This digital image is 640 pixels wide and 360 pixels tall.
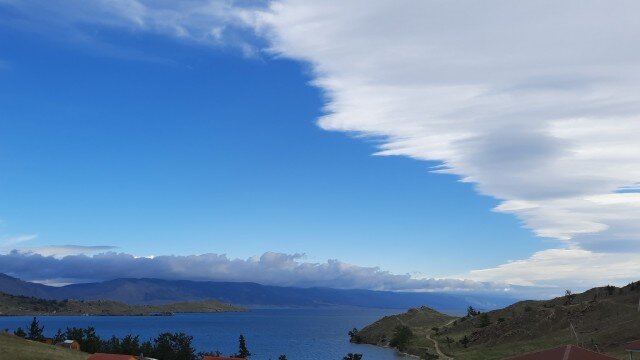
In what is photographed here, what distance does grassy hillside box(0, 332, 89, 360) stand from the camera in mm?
87062

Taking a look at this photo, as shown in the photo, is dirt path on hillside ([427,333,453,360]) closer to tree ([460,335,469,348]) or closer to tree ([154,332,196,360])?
tree ([460,335,469,348])

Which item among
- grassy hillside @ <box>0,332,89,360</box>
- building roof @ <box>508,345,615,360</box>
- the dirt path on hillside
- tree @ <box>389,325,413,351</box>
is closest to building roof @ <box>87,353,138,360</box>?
grassy hillside @ <box>0,332,89,360</box>

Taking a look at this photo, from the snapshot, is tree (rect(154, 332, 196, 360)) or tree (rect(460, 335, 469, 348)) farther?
tree (rect(460, 335, 469, 348))

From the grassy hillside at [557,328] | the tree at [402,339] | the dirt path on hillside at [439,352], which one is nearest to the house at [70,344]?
the dirt path on hillside at [439,352]

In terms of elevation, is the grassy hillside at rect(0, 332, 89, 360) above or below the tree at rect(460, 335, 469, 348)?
above

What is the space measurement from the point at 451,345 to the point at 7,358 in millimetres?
104607

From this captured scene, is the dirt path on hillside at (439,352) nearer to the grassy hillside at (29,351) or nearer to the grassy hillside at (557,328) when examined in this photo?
the grassy hillside at (557,328)

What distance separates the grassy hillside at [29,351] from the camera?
286 ft

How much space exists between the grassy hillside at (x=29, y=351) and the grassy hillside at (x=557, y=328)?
78159 millimetres

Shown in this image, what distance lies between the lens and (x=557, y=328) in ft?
422

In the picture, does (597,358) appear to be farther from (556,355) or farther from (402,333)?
(402,333)

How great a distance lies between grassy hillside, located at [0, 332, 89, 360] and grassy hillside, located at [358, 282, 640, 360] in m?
78.2

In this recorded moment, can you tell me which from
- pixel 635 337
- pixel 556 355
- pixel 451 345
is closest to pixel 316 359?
pixel 451 345

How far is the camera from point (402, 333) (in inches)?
7224
